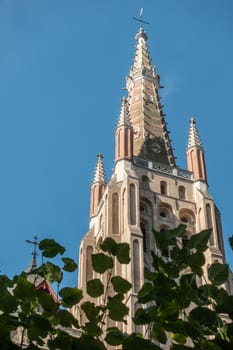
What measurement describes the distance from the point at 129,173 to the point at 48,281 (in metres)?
30.1

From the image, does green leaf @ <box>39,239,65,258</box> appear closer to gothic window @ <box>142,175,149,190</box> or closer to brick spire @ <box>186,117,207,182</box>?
gothic window @ <box>142,175,149,190</box>

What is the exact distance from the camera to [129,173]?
35.2m

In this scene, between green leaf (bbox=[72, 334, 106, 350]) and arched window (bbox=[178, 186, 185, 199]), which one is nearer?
green leaf (bbox=[72, 334, 106, 350])

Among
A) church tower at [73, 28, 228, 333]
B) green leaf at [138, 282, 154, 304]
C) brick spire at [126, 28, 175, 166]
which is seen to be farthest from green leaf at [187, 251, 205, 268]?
brick spire at [126, 28, 175, 166]

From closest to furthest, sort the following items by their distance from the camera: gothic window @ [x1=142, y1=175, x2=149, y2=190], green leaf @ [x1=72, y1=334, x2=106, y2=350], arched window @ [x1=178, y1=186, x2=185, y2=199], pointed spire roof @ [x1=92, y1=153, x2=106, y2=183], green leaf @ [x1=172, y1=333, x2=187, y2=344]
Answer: green leaf @ [x1=72, y1=334, x2=106, y2=350] → green leaf @ [x1=172, y1=333, x2=187, y2=344] → gothic window @ [x1=142, y1=175, x2=149, y2=190] → arched window @ [x1=178, y1=186, x2=185, y2=199] → pointed spire roof @ [x1=92, y1=153, x2=106, y2=183]

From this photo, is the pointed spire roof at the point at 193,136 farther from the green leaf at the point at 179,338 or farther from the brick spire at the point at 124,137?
the green leaf at the point at 179,338

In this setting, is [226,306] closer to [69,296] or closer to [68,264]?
[69,296]

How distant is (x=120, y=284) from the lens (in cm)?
498

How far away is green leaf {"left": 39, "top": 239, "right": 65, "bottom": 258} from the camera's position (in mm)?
5051

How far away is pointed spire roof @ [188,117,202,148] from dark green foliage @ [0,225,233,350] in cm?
3627

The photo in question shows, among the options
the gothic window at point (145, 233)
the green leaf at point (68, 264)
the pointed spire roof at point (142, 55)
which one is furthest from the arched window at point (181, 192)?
the green leaf at point (68, 264)

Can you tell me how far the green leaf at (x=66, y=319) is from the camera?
188 inches

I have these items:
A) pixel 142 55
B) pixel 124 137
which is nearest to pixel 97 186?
pixel 124 137

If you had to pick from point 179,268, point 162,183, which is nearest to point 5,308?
point 179,268
